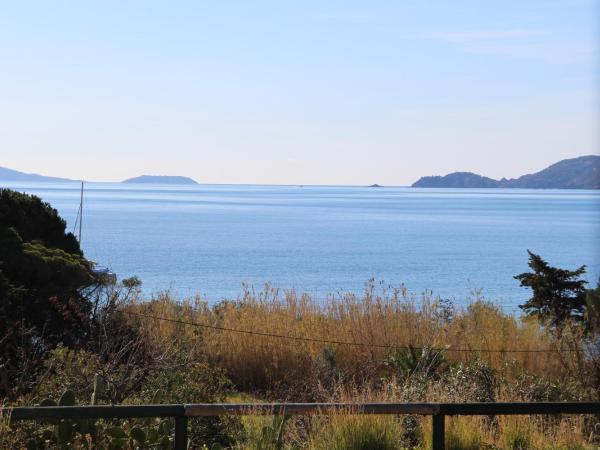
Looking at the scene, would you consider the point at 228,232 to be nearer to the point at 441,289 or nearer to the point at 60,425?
the point at 441,289

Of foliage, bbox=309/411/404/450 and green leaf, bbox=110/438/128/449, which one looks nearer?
green leaf, bbox=110/438/128/449

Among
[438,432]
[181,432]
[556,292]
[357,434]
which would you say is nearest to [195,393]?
[357,434]

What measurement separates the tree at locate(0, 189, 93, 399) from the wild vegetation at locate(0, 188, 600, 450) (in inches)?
1.1

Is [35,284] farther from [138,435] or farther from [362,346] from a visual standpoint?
[138,435]

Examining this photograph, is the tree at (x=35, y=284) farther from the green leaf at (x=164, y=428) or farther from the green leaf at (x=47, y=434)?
the green leaf at (x=164, y=428)

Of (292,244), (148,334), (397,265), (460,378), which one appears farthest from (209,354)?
(292,244)

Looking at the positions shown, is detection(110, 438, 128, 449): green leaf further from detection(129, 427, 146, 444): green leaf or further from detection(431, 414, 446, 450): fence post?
detection(431, 414, 446, 450): fence post

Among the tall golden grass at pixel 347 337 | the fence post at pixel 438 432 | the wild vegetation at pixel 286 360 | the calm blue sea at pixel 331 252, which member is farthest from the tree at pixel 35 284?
the calm blue sea at pixel 331 252

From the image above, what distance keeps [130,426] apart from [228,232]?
9082cm

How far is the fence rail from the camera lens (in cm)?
624

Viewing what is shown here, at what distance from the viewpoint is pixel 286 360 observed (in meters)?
13.4

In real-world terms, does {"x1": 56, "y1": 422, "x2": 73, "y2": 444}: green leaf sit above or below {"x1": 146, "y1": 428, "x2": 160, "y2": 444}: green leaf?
above

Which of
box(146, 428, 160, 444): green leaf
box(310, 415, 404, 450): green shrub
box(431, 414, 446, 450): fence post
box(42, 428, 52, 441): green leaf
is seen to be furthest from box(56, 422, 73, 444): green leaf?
box(431, 414, 446, 450): fence post

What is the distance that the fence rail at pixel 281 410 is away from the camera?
6.24 meters
